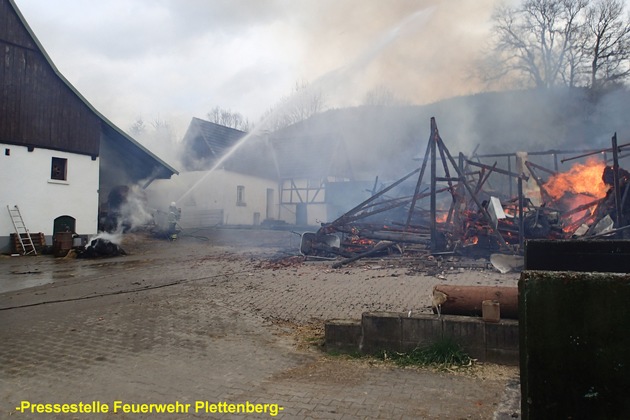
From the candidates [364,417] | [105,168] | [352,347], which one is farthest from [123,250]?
[364,417]

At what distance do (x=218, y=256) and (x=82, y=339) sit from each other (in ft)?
31.0

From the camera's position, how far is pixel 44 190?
17.2m

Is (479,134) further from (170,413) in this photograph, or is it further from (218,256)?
(170,413)

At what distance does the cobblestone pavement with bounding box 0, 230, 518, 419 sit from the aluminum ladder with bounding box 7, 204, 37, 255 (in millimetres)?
6675

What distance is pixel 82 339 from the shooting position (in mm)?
5203

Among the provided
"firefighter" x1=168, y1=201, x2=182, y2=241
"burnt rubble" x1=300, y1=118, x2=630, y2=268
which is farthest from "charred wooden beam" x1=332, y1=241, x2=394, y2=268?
"firefighter" x1=168, y1=201, x2=182, y2=241

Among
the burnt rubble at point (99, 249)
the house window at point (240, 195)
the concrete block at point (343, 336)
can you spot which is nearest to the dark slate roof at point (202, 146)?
the house window at point (240, 195)

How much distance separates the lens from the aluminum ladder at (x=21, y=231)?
631 inches

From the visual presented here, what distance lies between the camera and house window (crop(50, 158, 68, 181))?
18.0 m

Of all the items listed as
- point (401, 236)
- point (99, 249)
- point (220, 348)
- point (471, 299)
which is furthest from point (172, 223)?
point (471, 299)

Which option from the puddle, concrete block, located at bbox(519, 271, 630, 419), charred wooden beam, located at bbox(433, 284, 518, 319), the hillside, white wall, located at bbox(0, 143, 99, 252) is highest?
the hillside

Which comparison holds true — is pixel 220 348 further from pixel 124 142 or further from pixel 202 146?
pixel 202 146

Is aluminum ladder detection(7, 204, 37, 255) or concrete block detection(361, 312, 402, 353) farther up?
aluminum ladder detection(7, 204, 37, 255)

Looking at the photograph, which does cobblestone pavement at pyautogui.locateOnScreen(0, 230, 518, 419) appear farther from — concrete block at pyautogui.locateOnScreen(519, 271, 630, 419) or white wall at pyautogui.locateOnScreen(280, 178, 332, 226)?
white wall at pyautogui.locateOnScreen(280, 178, 332, 226)
